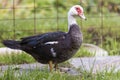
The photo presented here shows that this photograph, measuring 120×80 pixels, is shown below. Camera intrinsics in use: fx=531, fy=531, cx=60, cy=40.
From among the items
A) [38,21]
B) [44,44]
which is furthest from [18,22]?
[44,44]

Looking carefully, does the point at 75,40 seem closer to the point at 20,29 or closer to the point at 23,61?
the point at 23,61

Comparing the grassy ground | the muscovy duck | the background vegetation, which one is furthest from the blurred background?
the grassy ground

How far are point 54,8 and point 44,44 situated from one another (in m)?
5.41

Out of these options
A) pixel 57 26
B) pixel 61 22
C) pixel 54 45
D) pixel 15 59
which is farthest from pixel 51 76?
pixel 61 22

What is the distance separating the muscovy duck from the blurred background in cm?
186

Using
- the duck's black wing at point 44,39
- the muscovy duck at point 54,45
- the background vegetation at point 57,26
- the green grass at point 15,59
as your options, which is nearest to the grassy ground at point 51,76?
the background vegetation at point 57,26

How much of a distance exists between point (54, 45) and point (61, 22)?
3.95 meters

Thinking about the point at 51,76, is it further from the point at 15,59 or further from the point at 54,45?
the point at 15,59

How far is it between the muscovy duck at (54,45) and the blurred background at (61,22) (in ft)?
6.11

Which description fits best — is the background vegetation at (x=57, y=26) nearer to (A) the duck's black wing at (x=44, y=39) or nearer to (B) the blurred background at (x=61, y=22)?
(B) the blurred background at (x=61, y=22)

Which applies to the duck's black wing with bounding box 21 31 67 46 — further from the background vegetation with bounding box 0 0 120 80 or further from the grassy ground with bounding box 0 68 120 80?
the background vegetation with bounding box 0 0 120 80

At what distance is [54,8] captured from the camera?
12.2 metres

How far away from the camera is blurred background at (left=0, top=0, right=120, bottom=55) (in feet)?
31.1

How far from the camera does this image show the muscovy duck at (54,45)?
675cm
